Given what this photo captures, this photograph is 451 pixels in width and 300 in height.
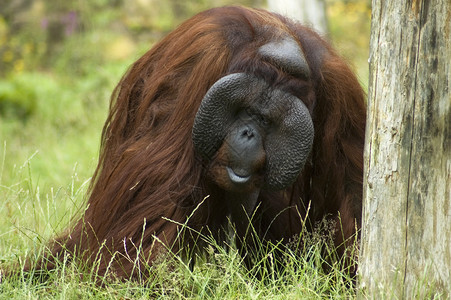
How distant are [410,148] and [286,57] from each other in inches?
32.5

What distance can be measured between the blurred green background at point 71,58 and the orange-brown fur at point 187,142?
7.69ft

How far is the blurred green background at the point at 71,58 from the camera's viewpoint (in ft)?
21.8

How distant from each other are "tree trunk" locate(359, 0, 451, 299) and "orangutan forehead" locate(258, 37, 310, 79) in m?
0.60

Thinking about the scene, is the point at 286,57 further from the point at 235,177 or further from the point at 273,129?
the point at 235,177

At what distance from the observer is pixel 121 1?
34.5 feet

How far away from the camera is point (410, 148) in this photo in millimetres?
2547

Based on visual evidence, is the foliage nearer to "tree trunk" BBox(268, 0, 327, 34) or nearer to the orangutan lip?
the orangutan lip

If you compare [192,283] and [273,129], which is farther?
[273,129]

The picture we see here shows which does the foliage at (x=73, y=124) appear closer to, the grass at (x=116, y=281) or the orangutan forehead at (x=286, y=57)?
the grass at (x=116, y=281)

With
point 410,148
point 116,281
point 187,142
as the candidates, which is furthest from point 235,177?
point 410,148

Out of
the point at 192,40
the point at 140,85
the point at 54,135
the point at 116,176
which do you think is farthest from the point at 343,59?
the point at 54,135

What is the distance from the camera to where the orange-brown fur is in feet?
10.4

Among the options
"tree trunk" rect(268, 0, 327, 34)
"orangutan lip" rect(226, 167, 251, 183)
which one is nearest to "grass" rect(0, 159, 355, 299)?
"orangutan lip" rect(226, 167, 251, 183)

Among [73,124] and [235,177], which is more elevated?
[235,177]
